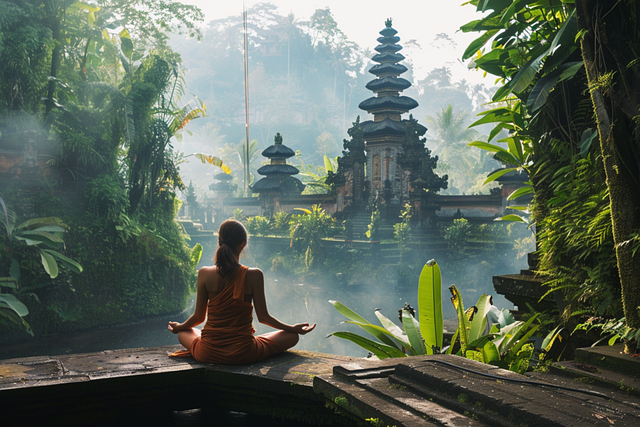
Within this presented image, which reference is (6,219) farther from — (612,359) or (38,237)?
(612,359)

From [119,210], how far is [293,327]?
9.30 meters

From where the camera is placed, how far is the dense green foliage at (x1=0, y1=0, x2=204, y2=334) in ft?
31.6

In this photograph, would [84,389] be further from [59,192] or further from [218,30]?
[218,30]

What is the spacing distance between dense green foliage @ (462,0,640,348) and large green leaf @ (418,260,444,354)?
2.08ft

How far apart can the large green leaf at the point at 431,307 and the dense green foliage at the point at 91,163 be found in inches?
317

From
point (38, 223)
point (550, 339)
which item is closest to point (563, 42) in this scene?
point (550, 339)

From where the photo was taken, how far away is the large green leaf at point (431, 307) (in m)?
2.39

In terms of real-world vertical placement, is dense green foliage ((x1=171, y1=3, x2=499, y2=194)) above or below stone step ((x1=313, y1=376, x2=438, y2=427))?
above

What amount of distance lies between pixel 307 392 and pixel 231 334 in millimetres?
574

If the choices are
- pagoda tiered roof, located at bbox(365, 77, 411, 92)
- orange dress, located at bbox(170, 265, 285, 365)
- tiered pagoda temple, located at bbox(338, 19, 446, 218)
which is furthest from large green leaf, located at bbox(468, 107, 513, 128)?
pagoda tiered roof, located at bbox(365, 77, 411, 92)

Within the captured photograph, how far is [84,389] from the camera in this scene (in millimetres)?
2055

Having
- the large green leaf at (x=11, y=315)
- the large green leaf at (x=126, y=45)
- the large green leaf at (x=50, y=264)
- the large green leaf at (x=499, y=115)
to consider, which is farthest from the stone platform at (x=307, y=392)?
the large green leaf at (x=126, y=45)

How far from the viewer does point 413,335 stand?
2.52 metres

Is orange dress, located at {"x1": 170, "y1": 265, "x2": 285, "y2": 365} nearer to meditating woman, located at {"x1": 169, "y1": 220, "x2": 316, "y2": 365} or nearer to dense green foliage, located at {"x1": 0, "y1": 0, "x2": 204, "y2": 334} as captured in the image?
meditating woman, located at {"x1": 169, "y1": 220, "x2": 316, "y2": 365}
